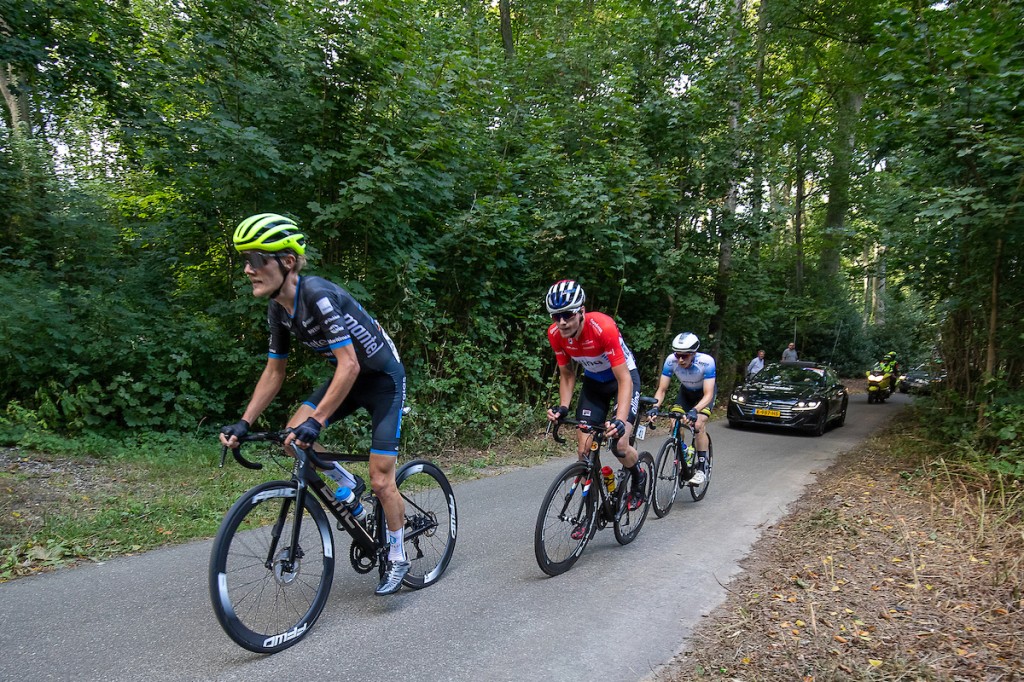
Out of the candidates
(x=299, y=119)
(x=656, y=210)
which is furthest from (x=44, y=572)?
(x=656, y=210)

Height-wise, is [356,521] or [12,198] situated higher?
→ [12,198]

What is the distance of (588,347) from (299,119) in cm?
556

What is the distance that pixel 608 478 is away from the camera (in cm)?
506

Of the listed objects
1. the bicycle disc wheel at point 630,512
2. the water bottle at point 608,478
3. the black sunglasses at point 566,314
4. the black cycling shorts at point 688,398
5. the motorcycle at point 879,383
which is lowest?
the motorcycle at point 879,383

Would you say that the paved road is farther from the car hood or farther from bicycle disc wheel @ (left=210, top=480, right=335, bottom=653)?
the car hood

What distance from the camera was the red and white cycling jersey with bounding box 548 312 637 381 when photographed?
473 cm

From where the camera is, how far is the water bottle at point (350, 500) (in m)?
3.70

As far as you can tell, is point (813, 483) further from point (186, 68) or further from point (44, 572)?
point (186, 68)

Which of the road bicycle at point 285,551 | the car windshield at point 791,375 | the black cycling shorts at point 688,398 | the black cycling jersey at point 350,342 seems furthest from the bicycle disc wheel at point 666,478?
the car windshield at point 791,375

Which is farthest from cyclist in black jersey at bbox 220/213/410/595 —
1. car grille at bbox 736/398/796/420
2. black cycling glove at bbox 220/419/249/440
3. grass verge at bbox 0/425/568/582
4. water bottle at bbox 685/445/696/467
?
car grille at bbox 736/398/796/420

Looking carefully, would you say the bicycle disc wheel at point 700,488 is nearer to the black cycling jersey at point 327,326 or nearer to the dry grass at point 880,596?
the dry grass at point 880,596

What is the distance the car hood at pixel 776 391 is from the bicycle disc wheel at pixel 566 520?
367 inches

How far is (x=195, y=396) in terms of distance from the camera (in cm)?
786

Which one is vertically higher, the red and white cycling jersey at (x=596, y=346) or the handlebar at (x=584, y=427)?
the red and white cycling jersey at (x=596, y=346)
